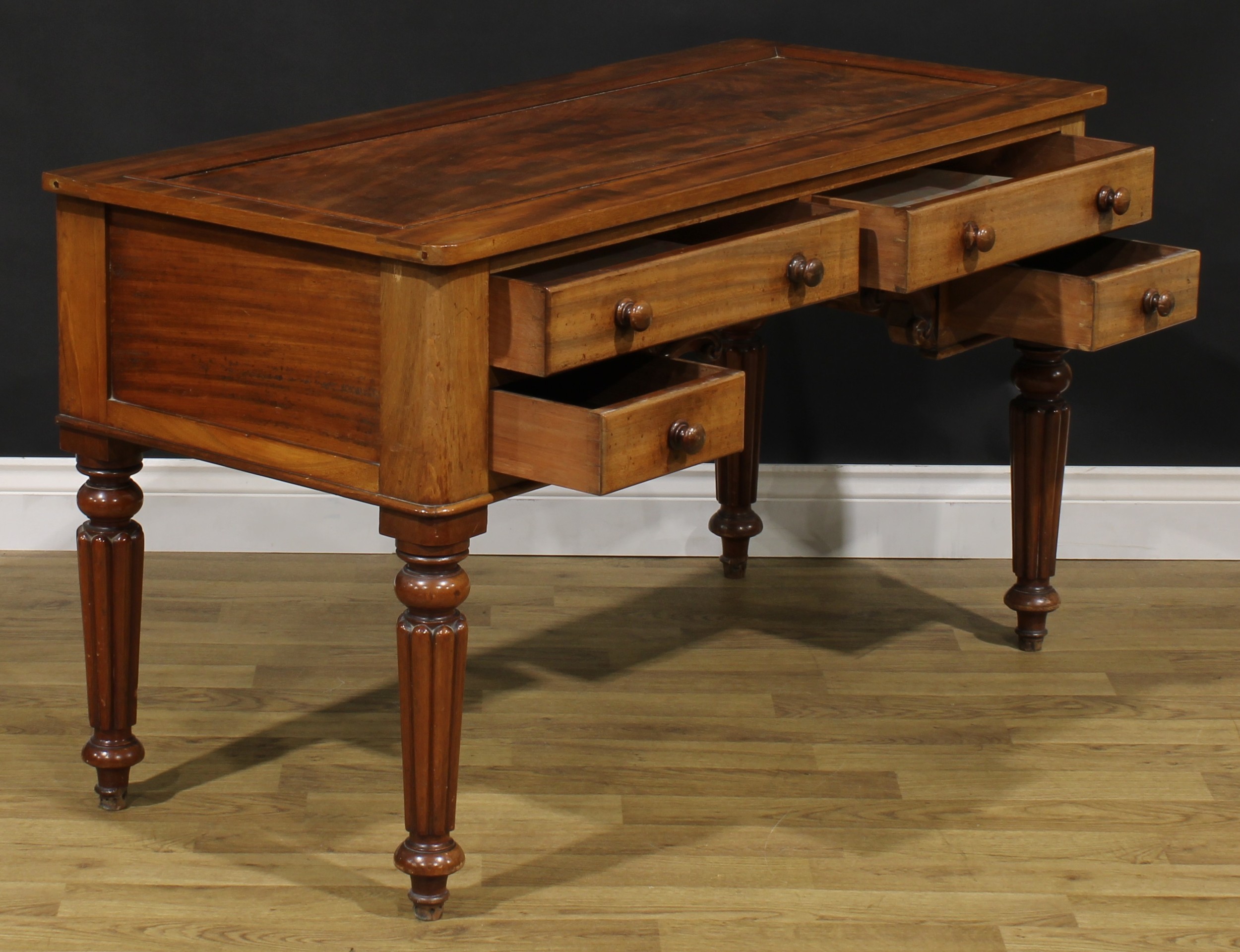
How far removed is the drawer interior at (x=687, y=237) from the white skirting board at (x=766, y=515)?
1.06 m

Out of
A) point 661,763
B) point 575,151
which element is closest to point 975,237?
point 575,151

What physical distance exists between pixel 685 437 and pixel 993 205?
0.62 m

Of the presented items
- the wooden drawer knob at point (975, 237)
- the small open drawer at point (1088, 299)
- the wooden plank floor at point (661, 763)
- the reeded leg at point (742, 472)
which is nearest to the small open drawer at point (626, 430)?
the wooden drawer knob at point (975, 237)

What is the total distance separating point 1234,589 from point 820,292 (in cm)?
139

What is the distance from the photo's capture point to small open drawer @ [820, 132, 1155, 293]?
7.33ft

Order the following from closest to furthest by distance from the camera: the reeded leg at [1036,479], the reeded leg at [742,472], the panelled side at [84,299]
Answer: the panelled side at [84,299]
the reeded leg at [1036,479]
the reeded leg at [742,472]

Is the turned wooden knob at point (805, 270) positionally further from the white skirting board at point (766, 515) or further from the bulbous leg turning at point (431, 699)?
the white skirting board at point (766, 515)

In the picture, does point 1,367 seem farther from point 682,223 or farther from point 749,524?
point 682,223

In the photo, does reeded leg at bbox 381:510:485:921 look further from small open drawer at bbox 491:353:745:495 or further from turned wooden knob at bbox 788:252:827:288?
turned wooden knob at bbox 788:252:827:288

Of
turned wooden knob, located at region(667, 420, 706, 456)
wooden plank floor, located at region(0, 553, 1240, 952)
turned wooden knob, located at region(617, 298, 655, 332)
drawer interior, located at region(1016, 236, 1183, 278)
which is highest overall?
turned wooden knob, located at region(617, 298, 655, 332)

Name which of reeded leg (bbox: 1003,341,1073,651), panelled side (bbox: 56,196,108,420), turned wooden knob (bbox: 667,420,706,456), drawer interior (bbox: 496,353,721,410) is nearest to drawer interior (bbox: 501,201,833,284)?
drawer interior (bbox: 496,353,721,410)

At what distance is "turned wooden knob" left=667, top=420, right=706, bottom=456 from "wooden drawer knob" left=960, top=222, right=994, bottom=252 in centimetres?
52

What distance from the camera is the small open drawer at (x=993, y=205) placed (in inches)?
88.0

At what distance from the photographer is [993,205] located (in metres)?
2.33
